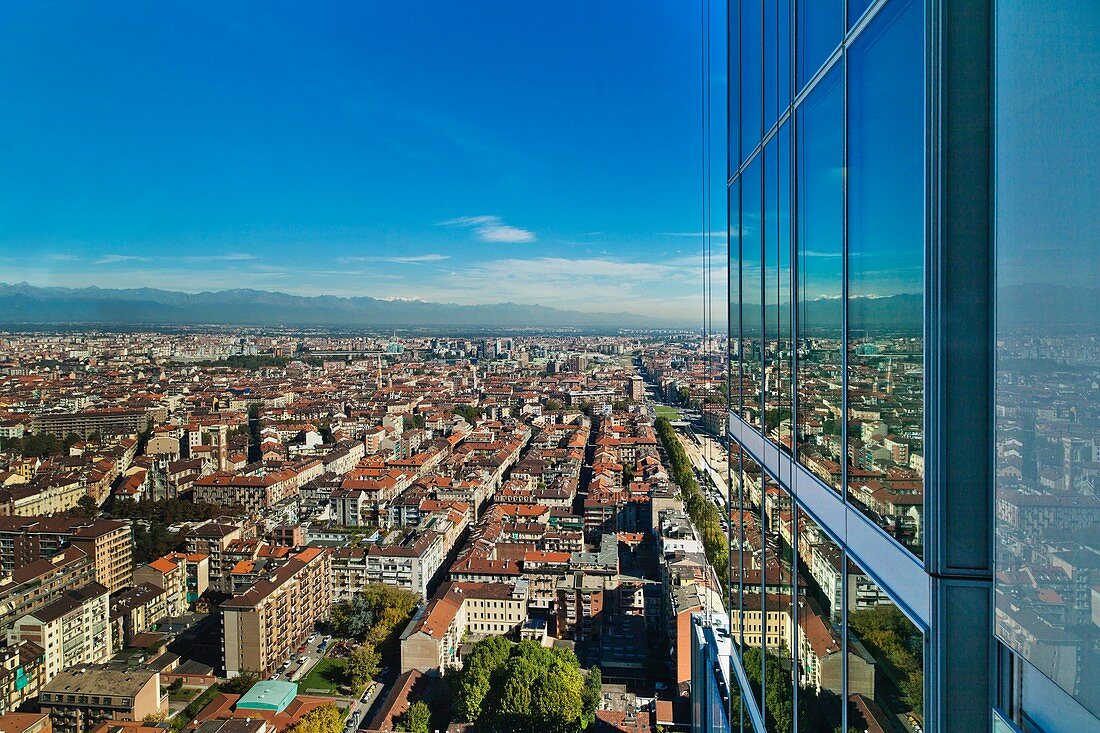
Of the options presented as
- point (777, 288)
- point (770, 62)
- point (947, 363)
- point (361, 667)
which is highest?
point (770, 62)

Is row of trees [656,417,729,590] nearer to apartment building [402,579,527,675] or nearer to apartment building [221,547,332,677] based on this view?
apartment building [402,579,527,675]

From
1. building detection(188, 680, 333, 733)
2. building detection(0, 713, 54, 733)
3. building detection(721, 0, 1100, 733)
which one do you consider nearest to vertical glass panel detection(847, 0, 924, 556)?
building detection(721, 0, 1100, 733)

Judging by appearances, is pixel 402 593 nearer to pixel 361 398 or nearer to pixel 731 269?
pixel 731 269

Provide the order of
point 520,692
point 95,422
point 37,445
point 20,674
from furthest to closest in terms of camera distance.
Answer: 1. point 95,422
2. point 37,445
3. point 20,674
4. point 520,692

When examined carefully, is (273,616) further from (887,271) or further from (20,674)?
(887,271)

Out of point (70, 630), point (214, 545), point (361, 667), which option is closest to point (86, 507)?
point (214, 545)

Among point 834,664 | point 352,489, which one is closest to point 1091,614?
point 834,664
